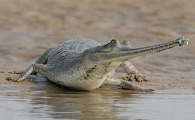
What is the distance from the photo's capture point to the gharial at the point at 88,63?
6.82m

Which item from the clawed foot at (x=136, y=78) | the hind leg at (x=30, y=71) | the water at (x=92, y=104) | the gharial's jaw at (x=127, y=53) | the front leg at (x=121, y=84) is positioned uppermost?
the gharial's jaw at (x=127, y=53)

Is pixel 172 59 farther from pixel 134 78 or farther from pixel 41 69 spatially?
pixel 41 69

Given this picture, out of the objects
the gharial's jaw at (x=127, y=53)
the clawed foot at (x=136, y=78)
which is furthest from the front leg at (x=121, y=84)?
the gharial's jaw at (x=127, y=53)

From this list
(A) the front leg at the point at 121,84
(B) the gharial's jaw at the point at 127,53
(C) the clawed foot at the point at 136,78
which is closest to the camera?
(B) the gharial's jaw at the point at 127,53

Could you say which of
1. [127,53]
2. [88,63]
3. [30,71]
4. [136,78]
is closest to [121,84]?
[136,78]

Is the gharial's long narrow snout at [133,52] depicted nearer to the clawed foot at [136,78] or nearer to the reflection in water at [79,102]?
the reflection in water at [79,102]

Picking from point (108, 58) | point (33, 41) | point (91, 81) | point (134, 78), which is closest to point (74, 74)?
point (91, 81)

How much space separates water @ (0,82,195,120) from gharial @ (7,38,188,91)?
13 centimetres

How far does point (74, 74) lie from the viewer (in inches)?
300

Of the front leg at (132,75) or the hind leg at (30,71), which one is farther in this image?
the front leg at (132,75)

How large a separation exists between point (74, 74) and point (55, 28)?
21.5 ft

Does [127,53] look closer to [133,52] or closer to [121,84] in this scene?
[133,52]

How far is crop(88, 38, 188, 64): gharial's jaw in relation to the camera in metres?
6.32

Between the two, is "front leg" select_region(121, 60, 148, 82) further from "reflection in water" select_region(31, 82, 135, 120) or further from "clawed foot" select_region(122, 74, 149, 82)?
"reflection in water" select_region(31, 82, 135, 120)
